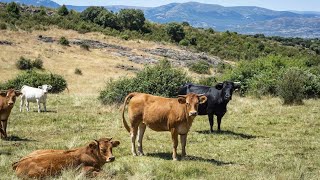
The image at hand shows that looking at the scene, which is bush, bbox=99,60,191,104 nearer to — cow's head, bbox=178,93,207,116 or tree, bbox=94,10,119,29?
cow's head, bbox=178,93,207,116

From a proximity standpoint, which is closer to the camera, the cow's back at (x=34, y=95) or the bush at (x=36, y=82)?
the cow's back at (x=34, y=95)

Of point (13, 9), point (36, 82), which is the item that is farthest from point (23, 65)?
point (13, 9)

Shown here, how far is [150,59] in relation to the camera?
54.5 meters

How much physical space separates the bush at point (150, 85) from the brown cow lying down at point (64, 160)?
46.2 ft

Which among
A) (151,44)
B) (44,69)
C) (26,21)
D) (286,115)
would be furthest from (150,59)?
(286,115)

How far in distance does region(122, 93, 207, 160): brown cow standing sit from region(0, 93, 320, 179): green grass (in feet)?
2.26

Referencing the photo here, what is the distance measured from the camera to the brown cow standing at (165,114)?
10.9 meters

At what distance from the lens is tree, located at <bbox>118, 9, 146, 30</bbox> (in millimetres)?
77875

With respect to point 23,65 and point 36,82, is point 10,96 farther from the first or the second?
point 23,65

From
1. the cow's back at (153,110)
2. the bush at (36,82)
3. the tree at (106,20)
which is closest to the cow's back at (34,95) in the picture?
the cow's back at (153,110)

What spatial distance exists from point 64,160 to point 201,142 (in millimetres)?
6389

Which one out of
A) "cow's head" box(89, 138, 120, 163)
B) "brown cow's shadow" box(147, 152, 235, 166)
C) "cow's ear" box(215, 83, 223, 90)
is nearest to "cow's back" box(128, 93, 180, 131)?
"brown cow's shadow" box(147, 152, 235, 166)

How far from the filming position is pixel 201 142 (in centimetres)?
1400

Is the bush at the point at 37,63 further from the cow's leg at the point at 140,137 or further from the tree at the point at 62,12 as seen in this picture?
the tree at the point at 62,12
